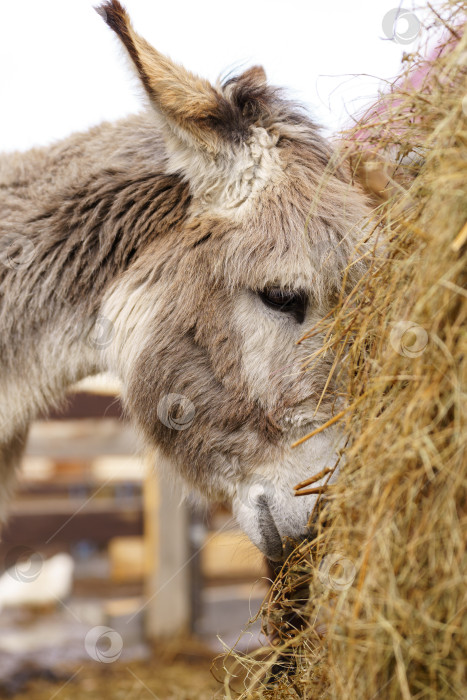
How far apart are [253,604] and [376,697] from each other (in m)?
5.02

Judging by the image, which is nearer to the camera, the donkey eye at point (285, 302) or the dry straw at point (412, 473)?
the dry straw at point (412, 473)

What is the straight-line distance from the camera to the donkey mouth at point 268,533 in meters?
2.03

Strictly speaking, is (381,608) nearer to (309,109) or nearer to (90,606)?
(309,109)

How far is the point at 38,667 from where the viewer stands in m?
4.59

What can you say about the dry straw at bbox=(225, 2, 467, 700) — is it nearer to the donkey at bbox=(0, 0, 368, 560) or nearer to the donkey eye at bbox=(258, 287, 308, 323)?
the donkey at bbox=(0, 0, 368, 560)

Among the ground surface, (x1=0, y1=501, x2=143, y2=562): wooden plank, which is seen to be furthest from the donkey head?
(x1=0, y1=501, x2=143, y2=562): wooden plank

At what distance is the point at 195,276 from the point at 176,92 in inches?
26.1

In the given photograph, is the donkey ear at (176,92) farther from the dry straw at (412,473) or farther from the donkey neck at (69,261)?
the dry straw at (412,473)

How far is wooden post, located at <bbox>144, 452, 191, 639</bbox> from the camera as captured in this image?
16.5 feet

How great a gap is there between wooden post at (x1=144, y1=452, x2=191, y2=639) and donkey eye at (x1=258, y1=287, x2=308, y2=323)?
10.2ft

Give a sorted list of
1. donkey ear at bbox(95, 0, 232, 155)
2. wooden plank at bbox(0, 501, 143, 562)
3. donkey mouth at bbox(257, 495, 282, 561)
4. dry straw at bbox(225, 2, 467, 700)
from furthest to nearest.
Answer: wooden plank at bbox(0, 501, 143, 562) → donkey ear at bbox(95, 0, 232, 155) → donkey mouth at bbox(257, 495, 282, 561) → dry straw at bbox(225, 2, 467, 700)

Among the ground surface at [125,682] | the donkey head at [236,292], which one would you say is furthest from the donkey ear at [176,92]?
the ground surface at [125,682]

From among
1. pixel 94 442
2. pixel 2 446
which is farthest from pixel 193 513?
pixel 2 446

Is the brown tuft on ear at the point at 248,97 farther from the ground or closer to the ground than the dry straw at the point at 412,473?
farther from the ground
